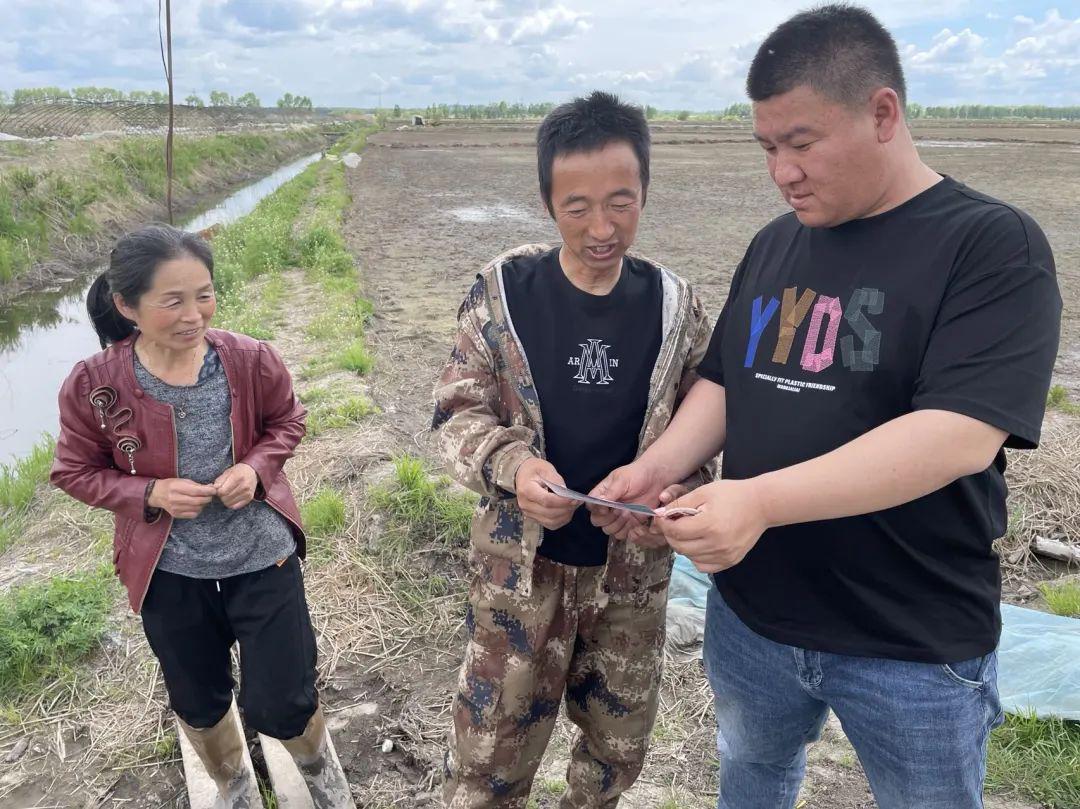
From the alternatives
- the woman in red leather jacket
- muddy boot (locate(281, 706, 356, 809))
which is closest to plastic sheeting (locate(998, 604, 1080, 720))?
muddy boot (locate(281, 706, 356, 809))

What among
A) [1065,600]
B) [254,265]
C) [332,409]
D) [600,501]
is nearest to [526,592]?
[600,501]

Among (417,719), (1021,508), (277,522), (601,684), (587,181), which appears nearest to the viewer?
(587,181)

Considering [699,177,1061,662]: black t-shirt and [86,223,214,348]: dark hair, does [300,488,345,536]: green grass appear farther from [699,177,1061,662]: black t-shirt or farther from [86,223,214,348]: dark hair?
[699,177,1061,662]: black t-shirt

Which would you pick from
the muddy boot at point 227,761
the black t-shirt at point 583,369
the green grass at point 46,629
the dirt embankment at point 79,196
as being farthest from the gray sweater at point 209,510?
the dirt embankment at point 79,196

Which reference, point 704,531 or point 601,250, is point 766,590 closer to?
point 704,531

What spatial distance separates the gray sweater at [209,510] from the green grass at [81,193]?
405 inches

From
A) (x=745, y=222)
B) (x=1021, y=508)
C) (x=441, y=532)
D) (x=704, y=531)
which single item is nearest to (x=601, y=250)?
(x=704, y=531)

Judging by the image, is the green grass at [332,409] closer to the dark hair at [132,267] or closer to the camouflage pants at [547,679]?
the dark hair at [132,267]

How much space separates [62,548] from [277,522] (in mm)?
2506

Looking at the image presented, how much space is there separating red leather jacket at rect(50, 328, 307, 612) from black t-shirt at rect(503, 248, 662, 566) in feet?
2.97

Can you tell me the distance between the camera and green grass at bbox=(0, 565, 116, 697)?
304 centimetres

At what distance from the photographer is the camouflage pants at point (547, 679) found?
6.39 feet

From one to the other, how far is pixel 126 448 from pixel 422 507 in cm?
192

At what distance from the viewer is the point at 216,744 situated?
2.35 metres
